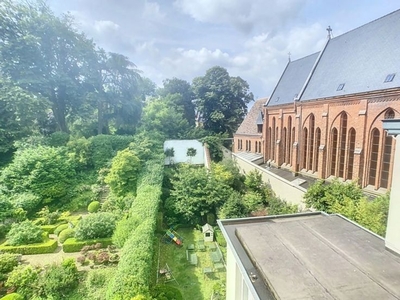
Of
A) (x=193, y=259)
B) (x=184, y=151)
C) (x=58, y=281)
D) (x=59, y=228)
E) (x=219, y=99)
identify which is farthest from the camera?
(x=219, y=99)

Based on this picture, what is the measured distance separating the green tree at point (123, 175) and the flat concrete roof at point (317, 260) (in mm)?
15408

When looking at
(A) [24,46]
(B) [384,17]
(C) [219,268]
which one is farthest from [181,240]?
(A) [24,46]

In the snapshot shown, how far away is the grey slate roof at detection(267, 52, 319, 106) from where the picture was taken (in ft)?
81.3

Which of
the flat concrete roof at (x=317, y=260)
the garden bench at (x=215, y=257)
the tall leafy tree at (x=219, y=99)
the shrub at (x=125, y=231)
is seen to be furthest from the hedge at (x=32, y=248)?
the tall leafy tree at (x=219, y=99)

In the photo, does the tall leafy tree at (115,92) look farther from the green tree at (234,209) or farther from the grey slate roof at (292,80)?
the green tree at (234,209)

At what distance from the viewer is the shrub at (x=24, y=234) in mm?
14617

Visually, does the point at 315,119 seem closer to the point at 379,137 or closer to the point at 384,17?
the point at 379,137

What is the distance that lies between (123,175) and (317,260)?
59.3 feet

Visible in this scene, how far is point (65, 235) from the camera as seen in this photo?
15430 millimetres

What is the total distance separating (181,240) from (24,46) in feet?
94.7

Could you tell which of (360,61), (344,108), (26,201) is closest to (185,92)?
(360,61)

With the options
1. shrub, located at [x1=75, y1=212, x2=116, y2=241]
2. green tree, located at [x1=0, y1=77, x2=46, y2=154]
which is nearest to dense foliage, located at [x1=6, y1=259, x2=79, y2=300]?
shrub, located at [x1=75, y1=212, x2=116, y2=241]

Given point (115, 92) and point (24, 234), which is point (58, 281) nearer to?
point (24, 234)

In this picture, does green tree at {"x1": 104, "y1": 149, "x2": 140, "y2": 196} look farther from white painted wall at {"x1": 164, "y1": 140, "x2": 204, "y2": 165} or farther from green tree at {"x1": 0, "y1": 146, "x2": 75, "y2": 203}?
white painted wall at {"x1": 164, "y1": 140, "x2": 204, "y2": 165}
